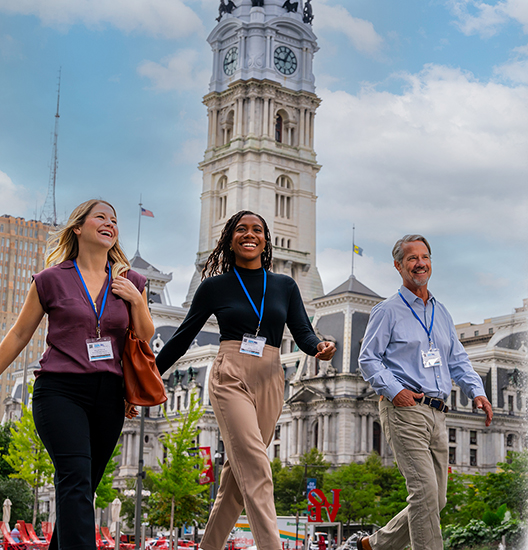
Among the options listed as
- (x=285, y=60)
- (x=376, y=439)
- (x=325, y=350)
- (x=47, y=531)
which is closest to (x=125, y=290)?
(x=325, y=350)

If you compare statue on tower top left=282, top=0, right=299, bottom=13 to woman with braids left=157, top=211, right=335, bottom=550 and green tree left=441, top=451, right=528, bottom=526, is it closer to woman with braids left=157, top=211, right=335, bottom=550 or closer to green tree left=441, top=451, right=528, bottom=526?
green tree left=441, top=451, right=528, bottom=526

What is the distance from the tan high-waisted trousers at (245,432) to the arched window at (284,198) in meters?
106

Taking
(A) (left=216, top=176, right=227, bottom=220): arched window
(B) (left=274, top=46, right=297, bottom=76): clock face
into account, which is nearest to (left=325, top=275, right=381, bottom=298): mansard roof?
(A) (left=216, top=176, right=227, bottom=220): arched window

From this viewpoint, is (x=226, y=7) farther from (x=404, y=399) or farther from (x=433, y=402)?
(x=404, y=399)

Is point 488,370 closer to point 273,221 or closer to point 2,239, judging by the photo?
point 273,221

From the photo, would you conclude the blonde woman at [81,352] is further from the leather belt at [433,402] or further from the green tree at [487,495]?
the green tree at [487,495]

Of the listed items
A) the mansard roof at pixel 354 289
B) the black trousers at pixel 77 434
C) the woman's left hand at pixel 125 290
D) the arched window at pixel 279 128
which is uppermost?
the arched window at pixel 279 128

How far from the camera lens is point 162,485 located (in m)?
45.6

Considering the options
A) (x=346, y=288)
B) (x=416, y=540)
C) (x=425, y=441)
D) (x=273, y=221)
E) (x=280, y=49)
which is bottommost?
(x=416, y=540)

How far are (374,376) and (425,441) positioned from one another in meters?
0.64

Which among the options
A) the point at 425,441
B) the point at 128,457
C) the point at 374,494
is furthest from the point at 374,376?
the point at 128,457

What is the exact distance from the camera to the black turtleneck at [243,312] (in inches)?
288

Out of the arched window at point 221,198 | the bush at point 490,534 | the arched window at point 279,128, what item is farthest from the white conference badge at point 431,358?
the arched window at point 279,128

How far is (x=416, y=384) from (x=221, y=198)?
108 meters
